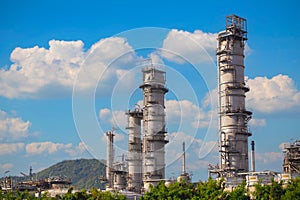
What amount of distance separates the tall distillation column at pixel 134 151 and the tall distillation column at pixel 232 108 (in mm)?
23682

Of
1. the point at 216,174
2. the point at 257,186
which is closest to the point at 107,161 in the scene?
the point at 216,174

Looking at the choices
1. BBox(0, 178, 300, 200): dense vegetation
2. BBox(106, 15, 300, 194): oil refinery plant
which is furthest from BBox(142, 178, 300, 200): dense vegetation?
BBox(106, 15, 300, 194): oil refinery plant

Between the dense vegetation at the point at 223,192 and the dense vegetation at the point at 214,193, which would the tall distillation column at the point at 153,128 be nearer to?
the dense vegetation at the point at 214,193

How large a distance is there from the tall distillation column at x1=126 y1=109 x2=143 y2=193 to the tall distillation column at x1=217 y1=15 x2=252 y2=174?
77.7ft

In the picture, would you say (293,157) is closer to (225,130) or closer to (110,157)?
(225,130)

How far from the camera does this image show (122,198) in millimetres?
56750

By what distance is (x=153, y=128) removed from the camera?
8831cm

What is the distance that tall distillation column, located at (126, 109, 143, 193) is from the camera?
9450cm

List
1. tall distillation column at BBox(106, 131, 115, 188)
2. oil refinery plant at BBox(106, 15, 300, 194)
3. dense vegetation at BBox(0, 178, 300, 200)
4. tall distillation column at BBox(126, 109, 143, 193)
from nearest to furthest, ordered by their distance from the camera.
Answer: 1. dense vegetation at BBox(0, 178, 300, 200)
2. oil refinery plant at BBox(106, 15, 300, 194)
3. tall distillation column at BBox(126, 109, 143, 193)
4. tall distillation column at BBox(106, 131, 115, 188)

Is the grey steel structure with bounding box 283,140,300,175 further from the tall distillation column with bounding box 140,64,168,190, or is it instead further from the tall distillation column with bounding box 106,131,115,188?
the tall distillation column with bounding box 106,131,115,188

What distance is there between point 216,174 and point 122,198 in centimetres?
2120

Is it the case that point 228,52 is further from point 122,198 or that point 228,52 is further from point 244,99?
point 122,198

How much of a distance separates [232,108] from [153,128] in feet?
59.2

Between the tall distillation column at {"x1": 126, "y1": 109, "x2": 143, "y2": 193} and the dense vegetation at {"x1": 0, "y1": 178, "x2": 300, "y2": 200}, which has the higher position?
the tall distillation column at {"x1": 126, "y1": 109, "x2": 143, "y2": 193}
